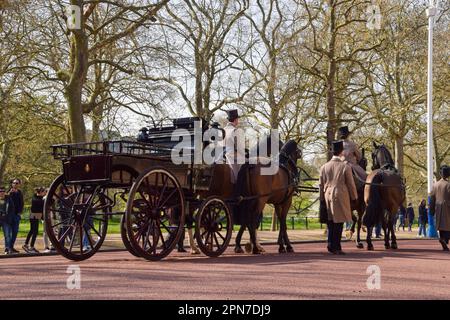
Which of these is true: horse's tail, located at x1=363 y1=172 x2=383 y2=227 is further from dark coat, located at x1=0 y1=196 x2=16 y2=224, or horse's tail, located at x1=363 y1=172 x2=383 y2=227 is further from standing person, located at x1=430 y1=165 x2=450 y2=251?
dark coat, located at x1=0 y1=196 x2=16 y2=224

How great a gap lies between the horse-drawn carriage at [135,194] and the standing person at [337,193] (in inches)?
91.7

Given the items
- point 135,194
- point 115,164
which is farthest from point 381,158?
point 115,164

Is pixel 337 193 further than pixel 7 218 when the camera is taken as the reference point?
No

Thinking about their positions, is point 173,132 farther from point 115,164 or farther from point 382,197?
point 382,197

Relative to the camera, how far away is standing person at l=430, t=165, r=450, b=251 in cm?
1623

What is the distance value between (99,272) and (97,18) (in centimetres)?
1480

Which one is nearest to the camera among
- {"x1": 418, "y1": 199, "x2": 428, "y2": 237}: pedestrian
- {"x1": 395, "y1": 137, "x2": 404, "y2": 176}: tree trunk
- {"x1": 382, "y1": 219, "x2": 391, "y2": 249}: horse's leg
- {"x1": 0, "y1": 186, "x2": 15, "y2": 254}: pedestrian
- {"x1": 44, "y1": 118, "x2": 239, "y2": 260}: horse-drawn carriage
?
{"x1": 44, "y1": 118, "x2": 239, "y2": 260}: horse-drawn carriage

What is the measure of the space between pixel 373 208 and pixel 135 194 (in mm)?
6427

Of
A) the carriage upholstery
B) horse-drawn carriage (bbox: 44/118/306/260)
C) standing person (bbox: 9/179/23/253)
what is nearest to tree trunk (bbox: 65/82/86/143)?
standing person (bbox: 9/179/23/253)

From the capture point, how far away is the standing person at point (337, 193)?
547 inches

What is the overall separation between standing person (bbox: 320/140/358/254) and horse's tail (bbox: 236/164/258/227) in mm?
1537

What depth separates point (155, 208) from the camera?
11625 mm

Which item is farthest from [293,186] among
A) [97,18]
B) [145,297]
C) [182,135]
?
[97,18]
